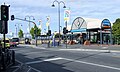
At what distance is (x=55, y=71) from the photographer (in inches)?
633

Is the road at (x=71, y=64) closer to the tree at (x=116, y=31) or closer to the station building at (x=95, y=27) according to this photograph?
the tree at (x=116, y=31)

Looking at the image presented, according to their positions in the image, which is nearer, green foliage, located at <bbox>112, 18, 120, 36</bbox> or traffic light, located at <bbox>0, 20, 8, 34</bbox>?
traffic light, located at <bbox>0, 20, 8, 34</bbox>

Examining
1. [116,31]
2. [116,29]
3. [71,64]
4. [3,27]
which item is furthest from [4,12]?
[116,29]

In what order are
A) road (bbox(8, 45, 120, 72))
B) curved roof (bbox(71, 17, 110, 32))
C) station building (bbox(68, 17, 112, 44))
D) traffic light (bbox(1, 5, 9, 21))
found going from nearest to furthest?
road (bbox(8, 45, 120, 72))
traffic light (bbox(1, 5, 9, 21))
station building (bbox(68, 17, 112, 44))
curved roof (bbox(71, 17, 110, 32))

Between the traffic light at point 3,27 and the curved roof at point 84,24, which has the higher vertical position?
the curved roof at point 84,24

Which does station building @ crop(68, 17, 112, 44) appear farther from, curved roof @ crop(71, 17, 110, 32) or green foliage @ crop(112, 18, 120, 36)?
green foliage @ crop(112, 18, 120, 36)

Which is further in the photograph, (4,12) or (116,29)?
(116,29)

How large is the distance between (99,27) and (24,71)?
150 ft

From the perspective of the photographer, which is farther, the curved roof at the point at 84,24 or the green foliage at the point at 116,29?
the curved roof at the point at 84,24

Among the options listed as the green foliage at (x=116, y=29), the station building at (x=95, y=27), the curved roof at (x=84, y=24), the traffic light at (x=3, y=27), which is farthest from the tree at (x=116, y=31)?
the traffic light at (x=3, y=27)

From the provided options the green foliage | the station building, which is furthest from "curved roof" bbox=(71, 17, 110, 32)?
the green foliage

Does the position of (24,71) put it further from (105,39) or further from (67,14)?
(105,39)

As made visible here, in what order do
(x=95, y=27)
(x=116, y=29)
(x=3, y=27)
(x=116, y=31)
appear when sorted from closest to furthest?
(x=3, y=27), (x=116, y=31), (x=116, y=29), (x=95, y=27)

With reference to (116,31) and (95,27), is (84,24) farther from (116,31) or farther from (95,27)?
(116,31)
